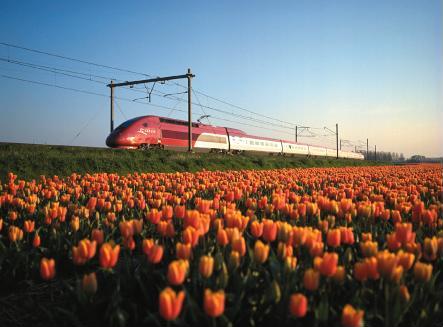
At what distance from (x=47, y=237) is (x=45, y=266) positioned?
1328 mm

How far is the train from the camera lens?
998 inches

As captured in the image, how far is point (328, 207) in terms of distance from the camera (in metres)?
3.51

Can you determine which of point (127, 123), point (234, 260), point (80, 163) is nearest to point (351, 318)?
point (234, 260)

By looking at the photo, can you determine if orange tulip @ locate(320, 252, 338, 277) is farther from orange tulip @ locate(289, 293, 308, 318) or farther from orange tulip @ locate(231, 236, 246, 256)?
orange tulip @ locate(231, 236, 246, 256)

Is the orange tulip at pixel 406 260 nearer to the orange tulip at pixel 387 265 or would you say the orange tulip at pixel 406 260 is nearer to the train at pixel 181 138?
the orange tulip at pixel 387 265

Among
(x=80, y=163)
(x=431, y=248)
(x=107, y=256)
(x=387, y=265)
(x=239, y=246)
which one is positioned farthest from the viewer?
(x=80, y=163)

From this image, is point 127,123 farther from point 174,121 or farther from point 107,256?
point 107,256

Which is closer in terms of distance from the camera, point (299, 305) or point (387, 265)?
point (299, 305)

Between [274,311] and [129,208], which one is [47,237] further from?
[274,311]

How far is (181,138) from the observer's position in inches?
1187

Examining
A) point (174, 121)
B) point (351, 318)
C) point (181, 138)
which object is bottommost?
point (351, 318)

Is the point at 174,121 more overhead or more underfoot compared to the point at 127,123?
more overhead

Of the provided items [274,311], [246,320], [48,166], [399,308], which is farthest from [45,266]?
[48,166]

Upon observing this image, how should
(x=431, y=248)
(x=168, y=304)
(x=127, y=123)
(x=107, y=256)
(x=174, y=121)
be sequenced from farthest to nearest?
(x=174, y=121), (x=127, y=123), (x=431, y=248), (x=107, y=256), (x=168, y=304)
